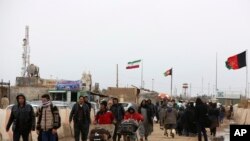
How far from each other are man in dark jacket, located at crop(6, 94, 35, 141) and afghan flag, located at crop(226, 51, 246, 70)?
3261 cm

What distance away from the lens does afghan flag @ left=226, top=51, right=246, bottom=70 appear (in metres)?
44.8

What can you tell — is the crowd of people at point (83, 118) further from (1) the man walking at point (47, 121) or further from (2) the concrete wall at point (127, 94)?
(2) the concrete wall at point (127, 94)

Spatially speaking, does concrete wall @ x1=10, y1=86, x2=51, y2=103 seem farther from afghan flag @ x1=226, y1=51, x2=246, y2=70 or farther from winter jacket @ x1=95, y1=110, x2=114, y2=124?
winter jacket @ x1=95, y1=110, x2=114, y2=124

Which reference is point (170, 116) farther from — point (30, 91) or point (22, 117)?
point (30, 91)

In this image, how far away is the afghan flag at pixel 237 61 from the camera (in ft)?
147

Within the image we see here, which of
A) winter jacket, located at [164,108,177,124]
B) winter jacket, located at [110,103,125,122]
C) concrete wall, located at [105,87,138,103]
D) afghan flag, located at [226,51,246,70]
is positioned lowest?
winter jacket, located at [164,108,177,124]

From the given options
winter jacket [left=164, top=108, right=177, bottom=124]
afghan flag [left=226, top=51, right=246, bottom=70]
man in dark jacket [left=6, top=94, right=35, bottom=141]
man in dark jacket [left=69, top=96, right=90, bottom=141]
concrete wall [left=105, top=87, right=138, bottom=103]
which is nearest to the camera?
man in dark jacket [left=6, top=94, right=35, bottom=141]

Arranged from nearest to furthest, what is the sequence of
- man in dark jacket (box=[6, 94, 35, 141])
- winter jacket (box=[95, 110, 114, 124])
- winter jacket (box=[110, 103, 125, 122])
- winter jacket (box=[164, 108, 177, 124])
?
man in dark jacket (box=[6, 94, 35, 141]), winter jacket (box=[95, 110, 114, 124]), winter jacket (box=[110, 103, 125, 122]), winter jacket (box=[164, 108, 177, 124])

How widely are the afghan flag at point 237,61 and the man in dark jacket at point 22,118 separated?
32.6m

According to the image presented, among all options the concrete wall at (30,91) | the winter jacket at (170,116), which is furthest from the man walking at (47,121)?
the concrete wall at (30,91)

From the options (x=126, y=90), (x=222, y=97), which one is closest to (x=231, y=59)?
(x=126, y=90)

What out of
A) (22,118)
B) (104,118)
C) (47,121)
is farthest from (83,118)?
(47,121)

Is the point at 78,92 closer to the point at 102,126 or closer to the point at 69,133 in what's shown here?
the point at 69,133

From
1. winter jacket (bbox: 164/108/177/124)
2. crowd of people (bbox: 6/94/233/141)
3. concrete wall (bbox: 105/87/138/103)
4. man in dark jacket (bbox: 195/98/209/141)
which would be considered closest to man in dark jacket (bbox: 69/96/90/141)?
crowd of people (bbox: 6/94/233/141)
